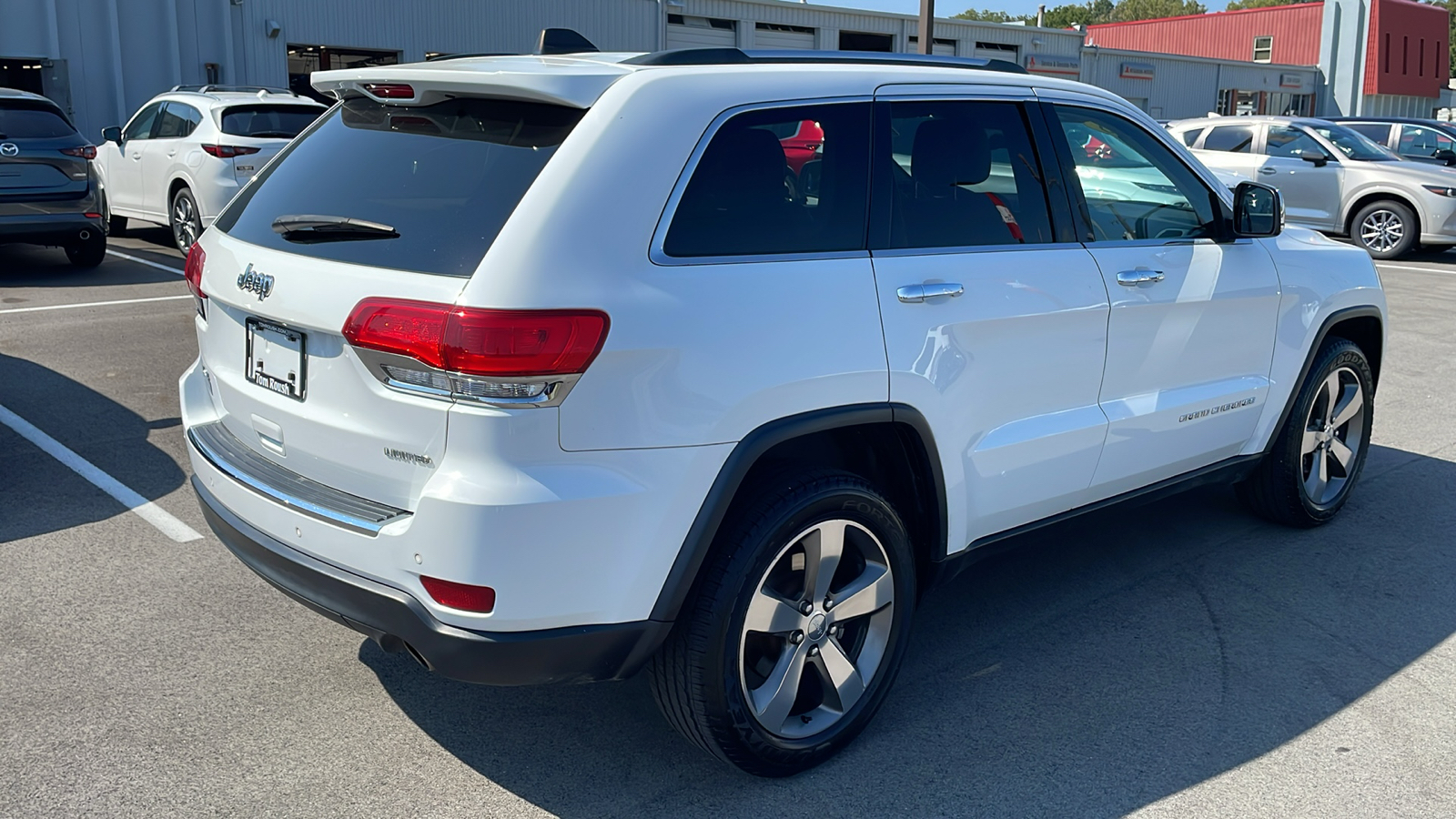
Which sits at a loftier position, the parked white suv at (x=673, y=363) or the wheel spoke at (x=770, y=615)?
the parked white suv at (x=673, y=363)

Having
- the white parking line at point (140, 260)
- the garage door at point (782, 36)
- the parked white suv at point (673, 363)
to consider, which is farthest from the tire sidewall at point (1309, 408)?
the garage door at point (782, 36)

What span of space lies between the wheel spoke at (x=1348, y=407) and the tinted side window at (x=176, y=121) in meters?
10.3

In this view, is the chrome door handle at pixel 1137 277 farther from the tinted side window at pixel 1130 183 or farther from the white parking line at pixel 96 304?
the white parking line at pixel 96 304

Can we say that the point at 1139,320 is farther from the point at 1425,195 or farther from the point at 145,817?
the point at 1425,195

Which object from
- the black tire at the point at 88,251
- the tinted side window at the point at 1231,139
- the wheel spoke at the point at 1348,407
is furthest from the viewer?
the tinted side window at the point at 1231,139

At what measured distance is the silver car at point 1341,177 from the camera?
14477 mm

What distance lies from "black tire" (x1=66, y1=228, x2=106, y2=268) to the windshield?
1372cm

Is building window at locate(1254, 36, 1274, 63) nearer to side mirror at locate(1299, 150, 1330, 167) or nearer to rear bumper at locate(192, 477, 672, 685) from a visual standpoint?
side mirror at locate(1299, 150, 1330, 167)

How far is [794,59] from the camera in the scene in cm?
336

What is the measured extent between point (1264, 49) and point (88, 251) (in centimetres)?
4867

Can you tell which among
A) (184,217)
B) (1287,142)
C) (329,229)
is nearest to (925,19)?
(1287,142)

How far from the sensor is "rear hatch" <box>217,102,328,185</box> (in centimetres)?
1130

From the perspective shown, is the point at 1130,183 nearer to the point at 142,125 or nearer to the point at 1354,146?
the point at 142,125

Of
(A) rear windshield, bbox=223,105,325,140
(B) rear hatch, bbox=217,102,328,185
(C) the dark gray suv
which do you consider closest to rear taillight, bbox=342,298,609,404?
(C) the dark gray suv
